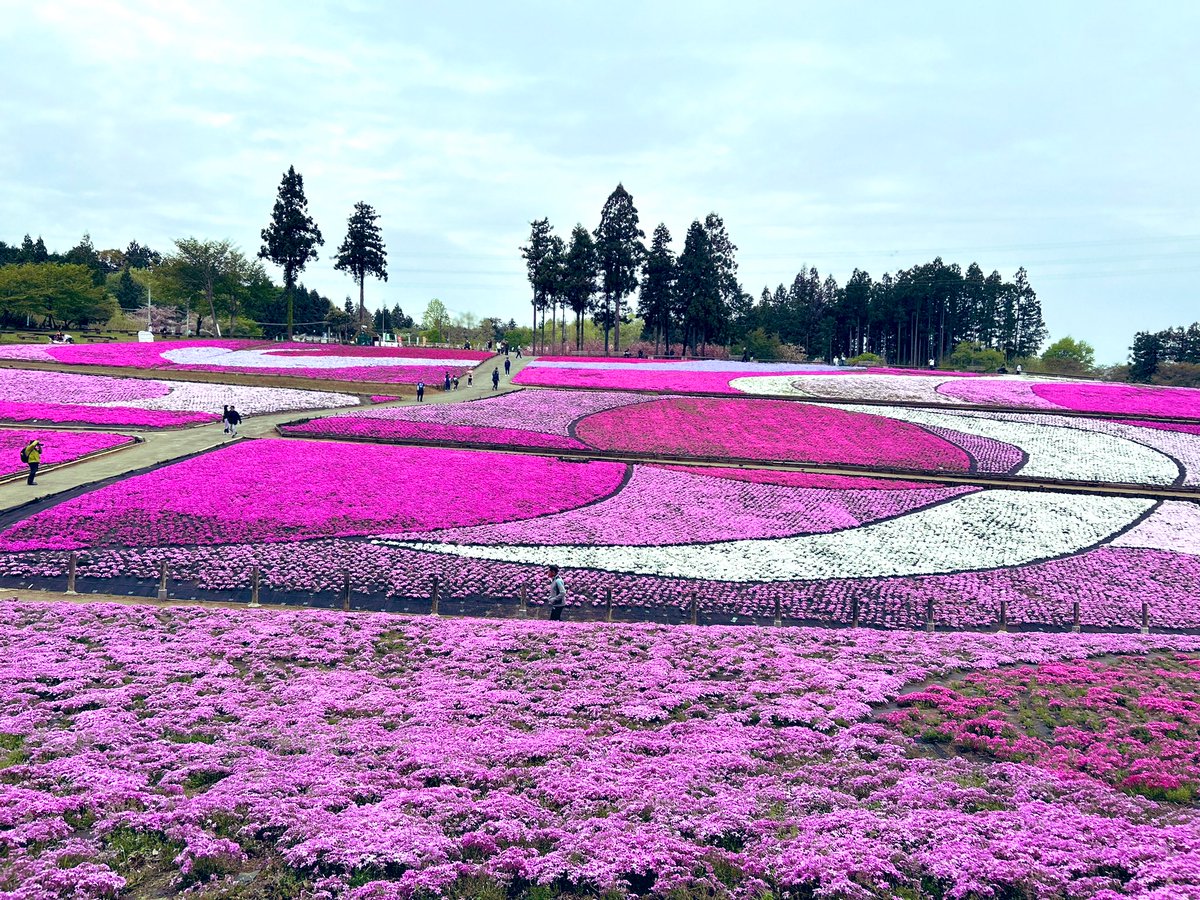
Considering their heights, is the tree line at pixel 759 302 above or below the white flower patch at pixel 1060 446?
above

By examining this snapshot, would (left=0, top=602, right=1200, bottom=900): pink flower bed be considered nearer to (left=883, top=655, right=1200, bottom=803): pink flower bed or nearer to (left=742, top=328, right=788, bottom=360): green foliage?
(left=883, top=655, right=1200, bottom=803): pink flower bed

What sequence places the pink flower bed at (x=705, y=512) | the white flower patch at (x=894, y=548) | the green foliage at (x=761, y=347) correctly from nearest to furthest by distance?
1. the white flower patch at (x=894, y=548)
2. the pink flower bed at (x=705, y=512)
3. the green foliage at (x=761, y=347)

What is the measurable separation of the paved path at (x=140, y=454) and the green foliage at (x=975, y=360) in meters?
88.8

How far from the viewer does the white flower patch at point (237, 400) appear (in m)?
45.8

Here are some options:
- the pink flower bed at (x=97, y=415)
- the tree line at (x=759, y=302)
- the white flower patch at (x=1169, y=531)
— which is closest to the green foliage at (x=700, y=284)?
the tree line at (x=759, y=302)

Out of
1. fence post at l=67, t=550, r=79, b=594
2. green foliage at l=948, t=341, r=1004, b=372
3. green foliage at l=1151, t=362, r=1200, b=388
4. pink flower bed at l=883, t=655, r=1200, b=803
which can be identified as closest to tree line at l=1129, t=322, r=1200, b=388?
green foliage at l=1151, t=362, r=1200, b=388

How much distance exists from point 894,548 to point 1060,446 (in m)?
23.6

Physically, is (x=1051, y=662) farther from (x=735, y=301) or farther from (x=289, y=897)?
(x=735, y=301)

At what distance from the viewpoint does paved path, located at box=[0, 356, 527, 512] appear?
2731 cm

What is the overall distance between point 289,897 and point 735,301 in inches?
5275

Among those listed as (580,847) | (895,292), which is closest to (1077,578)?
(580,847)

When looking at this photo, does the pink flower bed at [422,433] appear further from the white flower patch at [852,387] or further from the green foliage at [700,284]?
the green foliage at [700,284]

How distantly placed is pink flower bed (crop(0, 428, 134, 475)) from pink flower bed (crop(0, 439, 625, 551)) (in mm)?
4915

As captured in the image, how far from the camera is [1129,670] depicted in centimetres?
1659
